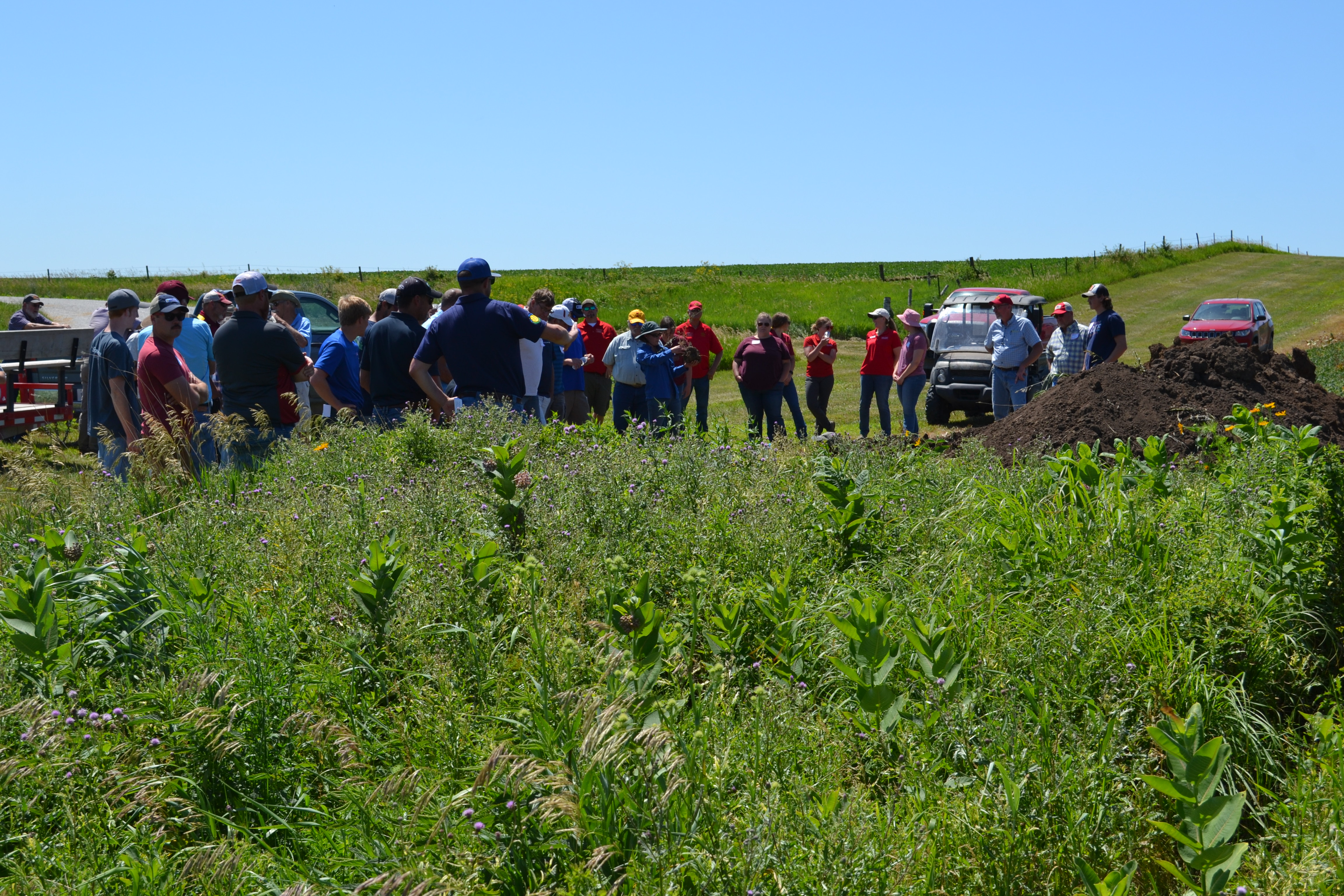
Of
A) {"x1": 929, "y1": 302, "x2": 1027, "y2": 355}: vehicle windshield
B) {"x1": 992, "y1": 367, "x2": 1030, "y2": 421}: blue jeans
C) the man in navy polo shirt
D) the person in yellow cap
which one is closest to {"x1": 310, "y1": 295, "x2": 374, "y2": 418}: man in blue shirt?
the man in navy polo shirt

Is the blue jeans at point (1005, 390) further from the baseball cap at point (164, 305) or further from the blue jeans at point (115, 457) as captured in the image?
the blue jeans at point (115, 457)

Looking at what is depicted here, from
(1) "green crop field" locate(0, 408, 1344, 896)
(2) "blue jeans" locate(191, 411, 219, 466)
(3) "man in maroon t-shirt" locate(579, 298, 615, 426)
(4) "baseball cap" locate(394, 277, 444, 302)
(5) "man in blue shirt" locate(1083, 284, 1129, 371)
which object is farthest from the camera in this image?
(3) "man in maroon t-shirt" locate(579, 298, 615, 426)

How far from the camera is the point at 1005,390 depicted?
10969 millimetres

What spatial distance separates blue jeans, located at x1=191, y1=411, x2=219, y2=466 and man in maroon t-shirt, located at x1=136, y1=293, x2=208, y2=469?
9 cm

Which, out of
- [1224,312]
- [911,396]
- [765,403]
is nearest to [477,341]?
[765,403]

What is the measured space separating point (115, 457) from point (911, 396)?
7.81m

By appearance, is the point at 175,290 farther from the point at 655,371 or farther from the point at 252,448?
the point at 655,371

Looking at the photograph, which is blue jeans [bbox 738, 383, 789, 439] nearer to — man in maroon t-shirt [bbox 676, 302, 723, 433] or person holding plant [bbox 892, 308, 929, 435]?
man in maroon t-shirt [bbox 676, 302, 723, 433]

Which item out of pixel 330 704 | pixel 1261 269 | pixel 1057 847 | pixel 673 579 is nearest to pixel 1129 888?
pixel 1057 847

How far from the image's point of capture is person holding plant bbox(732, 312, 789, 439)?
10.5 metres

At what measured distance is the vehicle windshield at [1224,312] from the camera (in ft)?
78.6

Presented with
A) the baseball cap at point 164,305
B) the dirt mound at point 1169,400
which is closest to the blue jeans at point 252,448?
the baseball cap at point 164,305

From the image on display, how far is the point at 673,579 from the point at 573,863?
188cm

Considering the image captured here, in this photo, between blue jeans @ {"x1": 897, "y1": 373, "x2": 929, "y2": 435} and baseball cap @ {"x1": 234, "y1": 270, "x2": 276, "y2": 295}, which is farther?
blue jeans @ {"x1": 897, "y1": 373, "x2": 929, "y2": 435}
